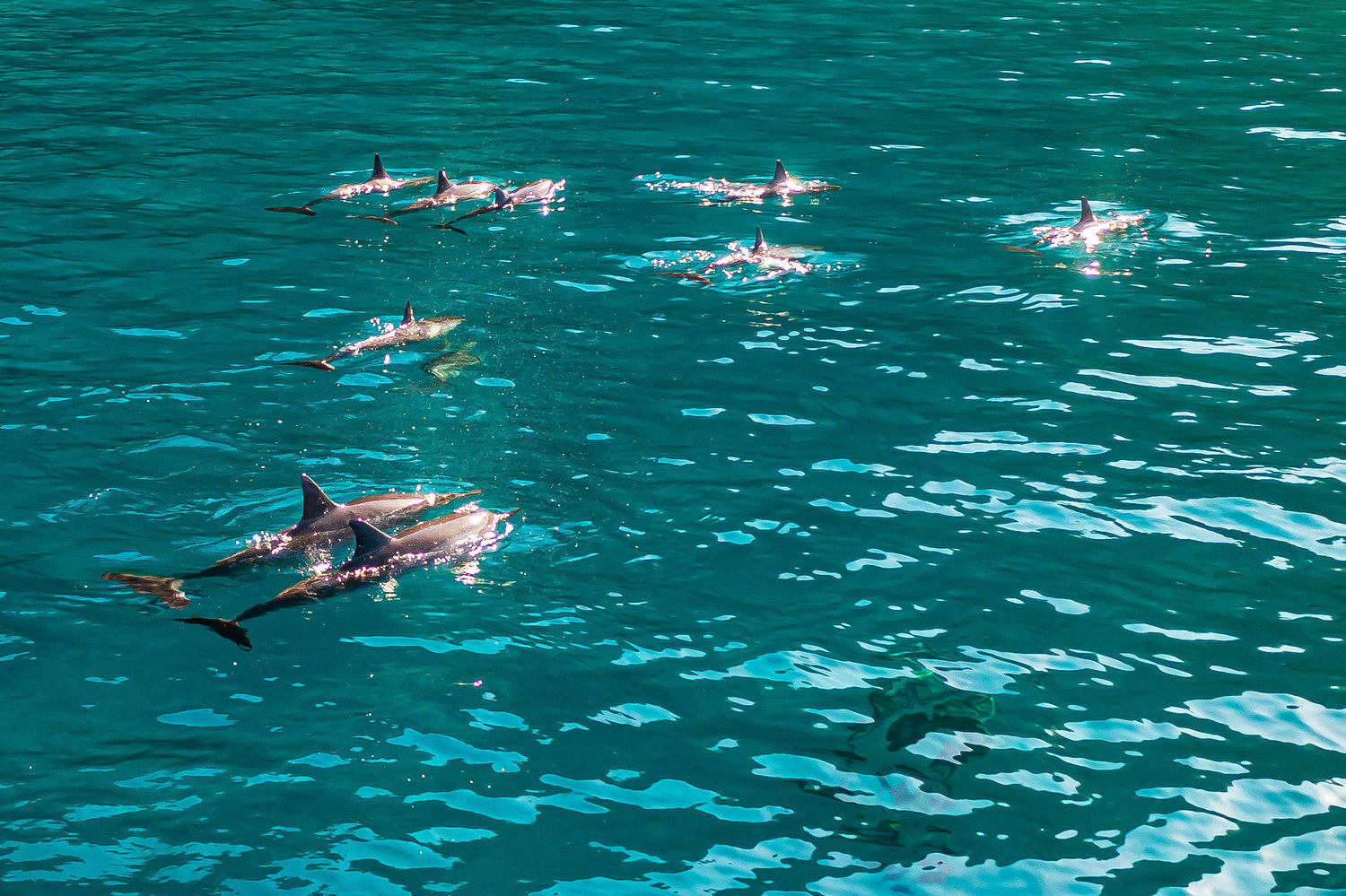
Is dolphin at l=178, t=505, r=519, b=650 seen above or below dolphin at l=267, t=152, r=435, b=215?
below

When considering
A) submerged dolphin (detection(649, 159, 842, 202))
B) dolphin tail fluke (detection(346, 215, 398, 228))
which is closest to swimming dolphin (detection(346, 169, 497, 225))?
dolphin tail fluke (detection(346, 215, 398, 228))

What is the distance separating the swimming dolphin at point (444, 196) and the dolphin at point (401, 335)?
185 inches

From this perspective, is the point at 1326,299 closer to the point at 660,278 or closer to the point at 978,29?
the point at 660,278

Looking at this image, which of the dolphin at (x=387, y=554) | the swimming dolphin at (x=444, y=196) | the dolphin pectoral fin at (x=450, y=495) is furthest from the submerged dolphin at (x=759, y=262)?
the dolphin at (x=387, y=554)

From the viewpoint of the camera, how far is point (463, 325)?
632 inches

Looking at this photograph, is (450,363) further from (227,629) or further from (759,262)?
(227,629)

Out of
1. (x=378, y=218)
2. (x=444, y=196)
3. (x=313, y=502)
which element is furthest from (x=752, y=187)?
(x=313, y=502)

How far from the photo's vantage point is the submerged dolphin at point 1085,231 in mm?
18609

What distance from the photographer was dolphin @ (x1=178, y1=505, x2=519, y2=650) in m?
10.2

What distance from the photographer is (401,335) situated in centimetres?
1545

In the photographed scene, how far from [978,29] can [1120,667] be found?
3073 centimetres

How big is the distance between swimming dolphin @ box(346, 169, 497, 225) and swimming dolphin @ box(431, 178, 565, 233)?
28cm

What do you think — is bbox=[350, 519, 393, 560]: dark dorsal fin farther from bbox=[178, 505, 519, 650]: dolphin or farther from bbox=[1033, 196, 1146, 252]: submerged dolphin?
bbox=[1033, 196, 1146, 252]: submerged dolphin

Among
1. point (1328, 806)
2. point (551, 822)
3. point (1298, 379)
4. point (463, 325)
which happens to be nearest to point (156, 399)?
point (463, 325)
